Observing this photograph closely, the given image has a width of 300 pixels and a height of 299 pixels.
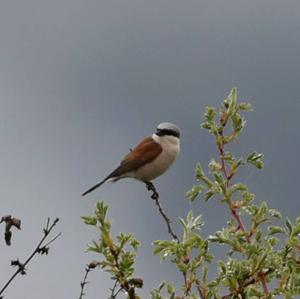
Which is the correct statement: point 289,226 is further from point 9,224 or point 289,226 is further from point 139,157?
point 139,157

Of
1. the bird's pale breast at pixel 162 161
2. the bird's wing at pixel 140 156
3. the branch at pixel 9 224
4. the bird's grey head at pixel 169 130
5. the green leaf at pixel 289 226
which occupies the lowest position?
the green leaf at pixel 289 226

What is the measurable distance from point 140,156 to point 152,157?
0.60 feet

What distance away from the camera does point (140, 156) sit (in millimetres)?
9539

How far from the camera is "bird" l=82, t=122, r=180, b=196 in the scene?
946 centimetres

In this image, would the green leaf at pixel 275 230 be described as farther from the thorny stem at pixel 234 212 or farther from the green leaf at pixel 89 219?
the green leaf at pixel 89 219

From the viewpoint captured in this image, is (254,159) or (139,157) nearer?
(254,159)

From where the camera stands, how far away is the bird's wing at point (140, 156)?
9469 millimetres

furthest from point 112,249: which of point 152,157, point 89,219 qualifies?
point 152,157

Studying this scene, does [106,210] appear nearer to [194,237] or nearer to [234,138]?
[194,237]

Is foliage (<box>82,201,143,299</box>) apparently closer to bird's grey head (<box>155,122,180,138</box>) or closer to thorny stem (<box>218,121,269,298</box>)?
thorny stem (<box>218,121,269,298</box>)

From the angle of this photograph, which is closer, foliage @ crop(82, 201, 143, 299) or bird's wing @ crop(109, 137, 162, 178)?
foliage @ crop(82, 201, 143, 299)

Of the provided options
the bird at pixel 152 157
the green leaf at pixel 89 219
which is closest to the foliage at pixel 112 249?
the green leaf at pixel 89 219

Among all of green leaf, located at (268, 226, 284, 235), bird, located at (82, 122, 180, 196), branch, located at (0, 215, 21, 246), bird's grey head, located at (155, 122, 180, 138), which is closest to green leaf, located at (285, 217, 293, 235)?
green leaf, located at (268, 226, 284, 235)

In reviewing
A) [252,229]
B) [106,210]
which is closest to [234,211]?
[252,229]
